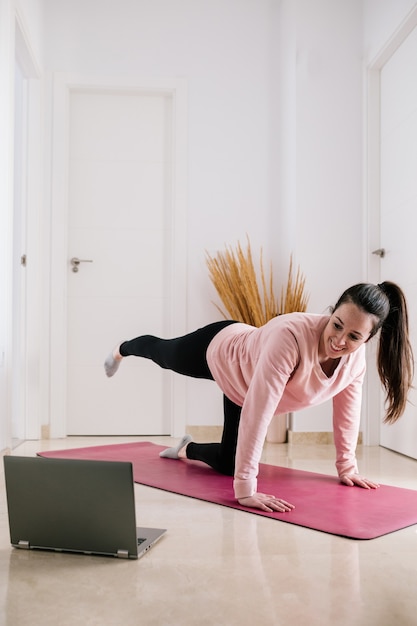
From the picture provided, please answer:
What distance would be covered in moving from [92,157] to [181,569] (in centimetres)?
330

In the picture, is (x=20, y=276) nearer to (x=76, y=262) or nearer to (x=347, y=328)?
(x=76, y=262)

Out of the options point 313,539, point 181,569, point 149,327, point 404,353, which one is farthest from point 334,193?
point 181,569

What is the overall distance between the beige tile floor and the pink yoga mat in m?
0.07

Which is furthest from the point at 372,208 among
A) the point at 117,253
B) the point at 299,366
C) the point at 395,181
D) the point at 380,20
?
the point at 299,366

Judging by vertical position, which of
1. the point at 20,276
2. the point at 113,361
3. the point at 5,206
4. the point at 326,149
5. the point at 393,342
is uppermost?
the point at 326,149

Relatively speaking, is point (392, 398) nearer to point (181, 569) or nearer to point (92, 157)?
point (181, 569)

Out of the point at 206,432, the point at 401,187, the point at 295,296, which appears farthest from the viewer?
the point at 206,432

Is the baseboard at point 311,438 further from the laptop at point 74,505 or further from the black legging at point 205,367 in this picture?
the laptop at point 74,505

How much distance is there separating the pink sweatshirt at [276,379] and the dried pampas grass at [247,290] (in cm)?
132

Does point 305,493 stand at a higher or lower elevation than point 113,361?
lower

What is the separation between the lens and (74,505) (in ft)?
5.72

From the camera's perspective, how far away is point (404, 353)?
242 cm

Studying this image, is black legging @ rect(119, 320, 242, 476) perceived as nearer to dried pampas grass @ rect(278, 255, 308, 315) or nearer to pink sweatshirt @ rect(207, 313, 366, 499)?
pink sweatshirt @ rect(207, 313, 366, 499)

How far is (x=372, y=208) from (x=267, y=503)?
2.39 m
